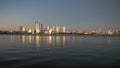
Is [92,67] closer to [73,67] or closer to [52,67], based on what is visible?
[73,67]

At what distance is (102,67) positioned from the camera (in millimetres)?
16969

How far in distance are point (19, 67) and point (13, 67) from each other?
0.59 metres

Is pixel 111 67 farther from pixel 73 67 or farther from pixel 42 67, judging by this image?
pixel 42 67

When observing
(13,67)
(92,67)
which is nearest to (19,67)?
(13,67)

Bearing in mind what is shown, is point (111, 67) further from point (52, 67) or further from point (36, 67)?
point (36, 67)

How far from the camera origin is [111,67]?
16938mm

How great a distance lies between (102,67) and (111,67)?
0.97 meters

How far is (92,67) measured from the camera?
55.6 ft

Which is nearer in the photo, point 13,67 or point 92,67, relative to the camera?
point 13,67

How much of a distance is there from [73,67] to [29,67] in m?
4.67

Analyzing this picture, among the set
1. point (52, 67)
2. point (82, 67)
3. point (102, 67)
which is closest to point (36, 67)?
point (52, 67)

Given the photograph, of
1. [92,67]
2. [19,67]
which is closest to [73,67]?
[92,67]

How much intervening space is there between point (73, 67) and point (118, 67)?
4.86 metres

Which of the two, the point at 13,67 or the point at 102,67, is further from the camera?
the point at 102,67
